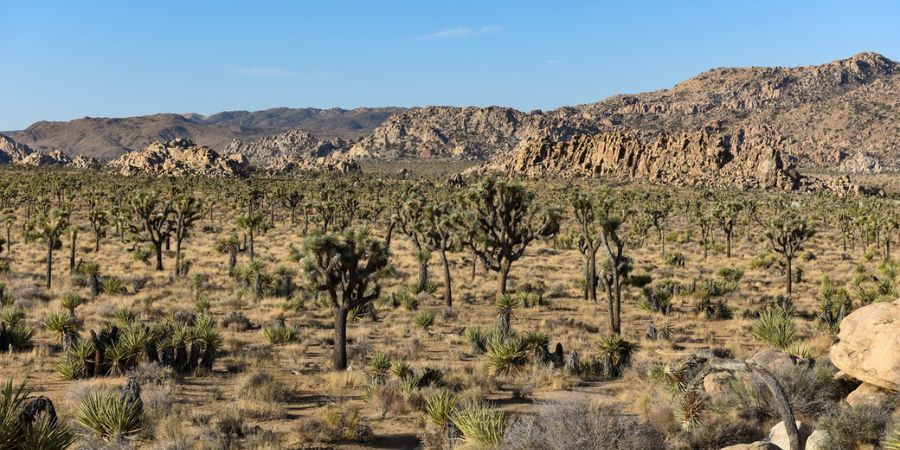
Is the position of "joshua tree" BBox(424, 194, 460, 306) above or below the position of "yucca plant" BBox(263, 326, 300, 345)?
above

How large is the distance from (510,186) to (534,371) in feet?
38.5

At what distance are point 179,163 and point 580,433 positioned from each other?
452 feet

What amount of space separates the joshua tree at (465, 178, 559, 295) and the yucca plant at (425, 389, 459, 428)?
46.6 ft

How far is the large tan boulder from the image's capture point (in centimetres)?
1043

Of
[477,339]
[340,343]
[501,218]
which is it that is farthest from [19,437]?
[501,218]

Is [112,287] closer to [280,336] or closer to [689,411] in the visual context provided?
[280,336]

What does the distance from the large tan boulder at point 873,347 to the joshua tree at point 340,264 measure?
10281 mm

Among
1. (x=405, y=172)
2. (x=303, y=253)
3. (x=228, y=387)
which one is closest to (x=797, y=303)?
(x=303, y=253)

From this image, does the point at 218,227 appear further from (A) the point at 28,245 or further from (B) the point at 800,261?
(B) the point at 800,261

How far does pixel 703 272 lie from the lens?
38.6 metres

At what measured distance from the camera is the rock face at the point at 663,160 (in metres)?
118

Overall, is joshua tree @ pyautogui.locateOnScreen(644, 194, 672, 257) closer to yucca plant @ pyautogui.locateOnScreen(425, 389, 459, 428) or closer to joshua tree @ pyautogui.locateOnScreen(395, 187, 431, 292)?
joshua tree @ pyautogui.locateOnScreen(395, 187, 431, 292)

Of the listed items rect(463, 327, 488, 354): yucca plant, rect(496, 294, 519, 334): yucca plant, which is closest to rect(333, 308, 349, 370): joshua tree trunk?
rect(463, 327, 488, 354): yucca plant

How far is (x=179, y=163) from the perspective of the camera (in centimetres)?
13188
